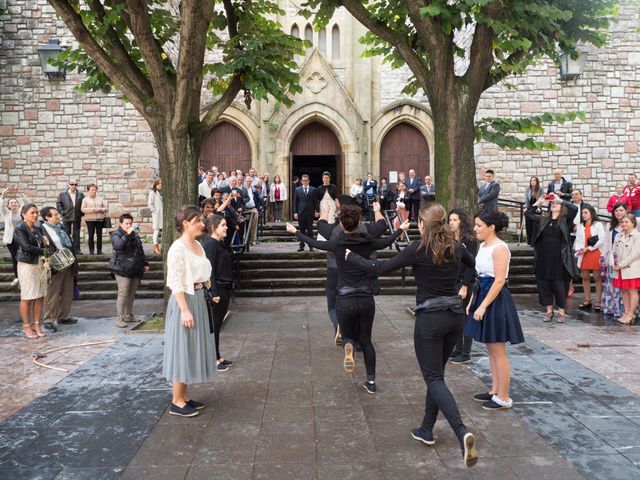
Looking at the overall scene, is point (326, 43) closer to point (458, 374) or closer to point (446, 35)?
point (446, 35)

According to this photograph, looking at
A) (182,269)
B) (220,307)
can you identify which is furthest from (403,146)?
(182,269)

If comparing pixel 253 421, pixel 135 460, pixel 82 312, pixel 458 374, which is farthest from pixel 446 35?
pixel 82 312

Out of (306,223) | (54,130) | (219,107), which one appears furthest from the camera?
(54,130)

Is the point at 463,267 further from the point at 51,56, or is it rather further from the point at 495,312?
the point at 51,56

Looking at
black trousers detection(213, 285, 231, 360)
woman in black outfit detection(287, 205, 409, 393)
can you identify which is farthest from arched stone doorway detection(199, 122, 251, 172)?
woman in black outfit detection(287, 205, 409, 393)

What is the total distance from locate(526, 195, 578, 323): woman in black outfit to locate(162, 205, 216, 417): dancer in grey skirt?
18.7ft

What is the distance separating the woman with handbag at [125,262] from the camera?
800cm

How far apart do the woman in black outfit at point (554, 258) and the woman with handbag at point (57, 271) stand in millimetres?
7182

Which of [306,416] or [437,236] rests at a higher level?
[437,236]

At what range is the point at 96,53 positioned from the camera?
7.54 m

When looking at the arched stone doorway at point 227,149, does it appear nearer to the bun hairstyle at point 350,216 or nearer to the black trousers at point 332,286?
the black trousers at point 332,286

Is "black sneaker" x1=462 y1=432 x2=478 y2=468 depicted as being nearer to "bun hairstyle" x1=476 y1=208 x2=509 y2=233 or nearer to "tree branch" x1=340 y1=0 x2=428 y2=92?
"bun hairstyle" x1=476 y1=208 x2=509 y2=233

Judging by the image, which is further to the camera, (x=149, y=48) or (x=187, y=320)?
(x=149, y=48)

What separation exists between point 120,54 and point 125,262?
3.00m
